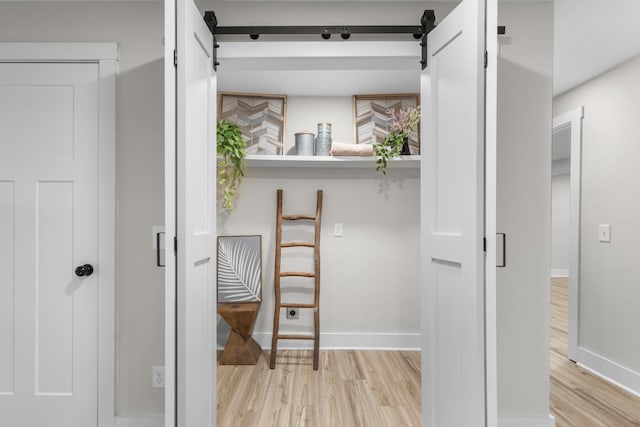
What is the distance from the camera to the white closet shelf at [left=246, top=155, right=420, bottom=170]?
2.98 m

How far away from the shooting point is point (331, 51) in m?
1.96

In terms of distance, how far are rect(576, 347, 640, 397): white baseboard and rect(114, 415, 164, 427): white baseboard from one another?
307 centimetres

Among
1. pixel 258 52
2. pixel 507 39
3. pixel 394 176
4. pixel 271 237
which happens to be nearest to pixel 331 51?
pixel 258 52

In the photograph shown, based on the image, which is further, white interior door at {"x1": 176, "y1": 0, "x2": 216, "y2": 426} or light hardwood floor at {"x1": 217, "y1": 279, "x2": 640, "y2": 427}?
light hardwood floor at {"x1": 217, "y1": 279, "x2": 640, "y2": 427}

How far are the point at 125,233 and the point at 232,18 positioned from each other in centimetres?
130

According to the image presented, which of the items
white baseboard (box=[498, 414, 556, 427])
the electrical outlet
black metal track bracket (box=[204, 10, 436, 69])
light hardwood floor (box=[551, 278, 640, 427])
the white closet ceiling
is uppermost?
the white closet ceiling

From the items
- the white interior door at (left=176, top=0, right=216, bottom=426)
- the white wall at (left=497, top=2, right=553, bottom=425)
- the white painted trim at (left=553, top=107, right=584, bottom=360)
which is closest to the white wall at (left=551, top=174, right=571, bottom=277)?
the white painted trim at (left=553, top=107, right=584, bottom=360)

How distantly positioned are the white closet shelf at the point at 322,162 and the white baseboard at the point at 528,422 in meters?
1.85

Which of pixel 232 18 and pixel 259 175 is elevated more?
pixel 232 18

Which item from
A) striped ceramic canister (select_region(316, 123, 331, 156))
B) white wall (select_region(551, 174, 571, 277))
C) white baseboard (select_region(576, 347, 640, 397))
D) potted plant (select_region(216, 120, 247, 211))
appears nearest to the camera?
white baseboard (select_region(576, 347, 640, 397))

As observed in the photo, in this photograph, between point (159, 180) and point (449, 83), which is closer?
point (449, 83)

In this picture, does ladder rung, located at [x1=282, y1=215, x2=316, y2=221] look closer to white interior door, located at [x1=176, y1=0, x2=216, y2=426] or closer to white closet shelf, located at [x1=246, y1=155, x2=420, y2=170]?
white closet shelf, located at [x1=246, y1=155, x2=420, y2=170]

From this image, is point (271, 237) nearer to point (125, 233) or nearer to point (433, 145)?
point (125, 233)

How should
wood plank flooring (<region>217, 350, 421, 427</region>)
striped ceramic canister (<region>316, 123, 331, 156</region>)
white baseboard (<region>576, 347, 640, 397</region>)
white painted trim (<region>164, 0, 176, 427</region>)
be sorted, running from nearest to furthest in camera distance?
white painted trim (<region>164, 0, 176, 427</region>) → wood plank flooring (<region>217, 350, 421, 427</region>) → white baseboard (<region>576, 347, 640, 397</region>) → striped ceramic canister (<region>316, 123, 331, 156</region>)
